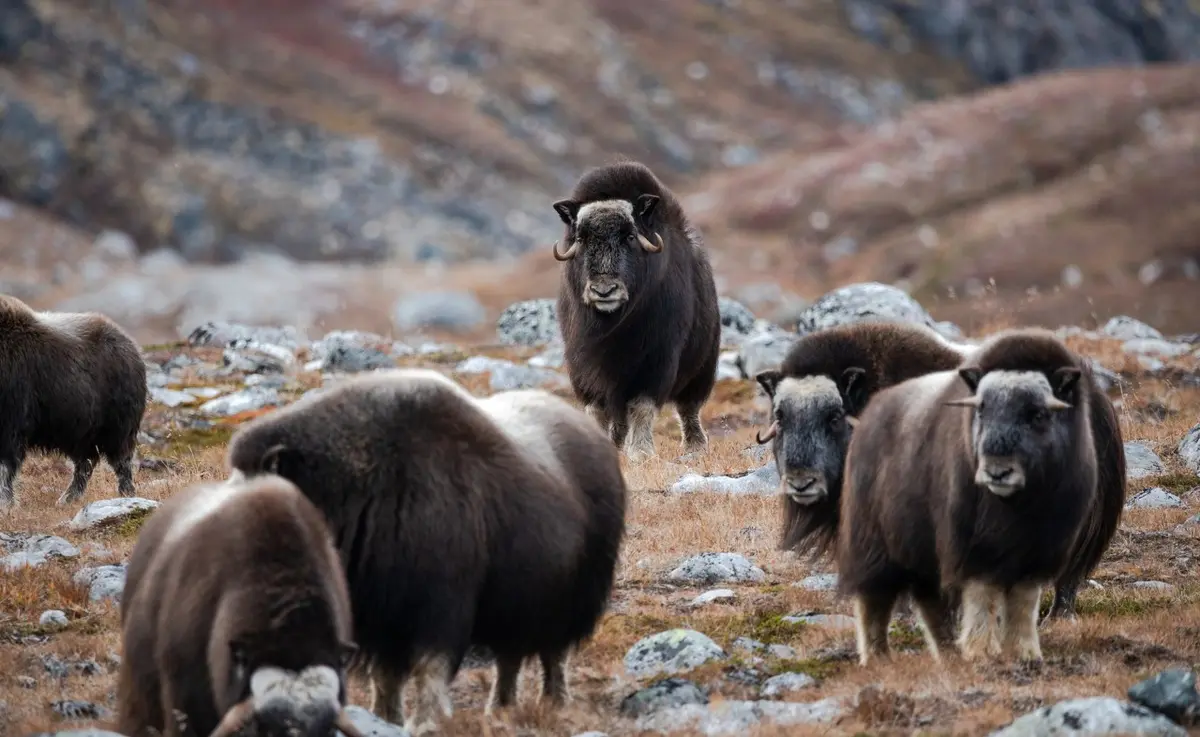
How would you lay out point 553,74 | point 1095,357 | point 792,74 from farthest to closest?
1. point 792,74
2. point 553,74
3. point 1095,357

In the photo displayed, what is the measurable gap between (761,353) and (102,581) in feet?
26.2

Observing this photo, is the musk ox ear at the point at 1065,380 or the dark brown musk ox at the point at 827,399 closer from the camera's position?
the musk ox ear at the point at 1065,380

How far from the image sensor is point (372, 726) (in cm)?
507

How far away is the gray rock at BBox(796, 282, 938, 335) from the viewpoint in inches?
598

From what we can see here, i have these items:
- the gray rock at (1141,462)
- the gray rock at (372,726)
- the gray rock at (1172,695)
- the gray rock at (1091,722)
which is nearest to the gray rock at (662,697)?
the gray rock at (372,726)

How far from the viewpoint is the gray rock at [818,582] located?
25.9ft

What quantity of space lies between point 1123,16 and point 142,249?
51131 mm

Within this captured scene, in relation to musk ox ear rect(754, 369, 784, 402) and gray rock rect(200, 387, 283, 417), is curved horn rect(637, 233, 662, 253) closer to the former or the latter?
musk ox ear rect(754, 369, 784, 402)

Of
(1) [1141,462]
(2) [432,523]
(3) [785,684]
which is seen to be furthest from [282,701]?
(1) [1141,462]

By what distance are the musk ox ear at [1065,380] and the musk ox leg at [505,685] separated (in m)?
2.46

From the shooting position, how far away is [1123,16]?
2972 inches

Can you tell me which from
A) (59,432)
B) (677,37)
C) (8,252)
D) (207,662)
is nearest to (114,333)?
(59,432)

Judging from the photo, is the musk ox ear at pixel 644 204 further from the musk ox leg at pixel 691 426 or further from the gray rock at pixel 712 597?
the gray rock at pixel 712 597

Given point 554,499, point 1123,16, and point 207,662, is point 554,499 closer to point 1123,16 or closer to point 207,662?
point 207,662
